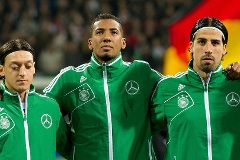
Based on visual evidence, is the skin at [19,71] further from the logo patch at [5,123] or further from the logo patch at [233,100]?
the logo patch at [233,100]

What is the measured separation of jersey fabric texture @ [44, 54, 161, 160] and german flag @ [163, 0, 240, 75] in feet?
9.80

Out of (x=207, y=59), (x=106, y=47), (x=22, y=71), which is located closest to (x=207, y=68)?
(x=207, y=59)

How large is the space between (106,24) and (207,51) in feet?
2.59

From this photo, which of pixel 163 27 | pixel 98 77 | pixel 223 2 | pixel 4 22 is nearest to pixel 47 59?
pixel 4 22

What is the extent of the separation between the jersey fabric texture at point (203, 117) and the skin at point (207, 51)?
5 cm

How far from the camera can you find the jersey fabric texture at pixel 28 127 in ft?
14.6

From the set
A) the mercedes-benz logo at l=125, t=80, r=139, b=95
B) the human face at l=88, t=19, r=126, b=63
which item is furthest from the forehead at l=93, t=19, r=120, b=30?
the mercedes-benz logo at l=125, t=80, r=139, b=95

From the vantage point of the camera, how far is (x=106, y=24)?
495 centimetres

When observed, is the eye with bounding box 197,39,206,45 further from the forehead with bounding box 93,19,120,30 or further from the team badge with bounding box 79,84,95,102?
the team badge with bounding box 79,84,95,102

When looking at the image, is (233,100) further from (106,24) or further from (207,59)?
(106,24)

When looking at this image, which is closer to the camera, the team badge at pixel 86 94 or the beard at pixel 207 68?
the beard at pixel 207 68

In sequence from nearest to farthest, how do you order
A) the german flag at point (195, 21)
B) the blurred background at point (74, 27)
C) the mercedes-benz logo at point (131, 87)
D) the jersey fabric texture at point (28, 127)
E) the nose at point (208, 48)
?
the jersey fabric texture at point (28, 127) < the nose at point (208, 48) < the mercedes-benz logo at point (131, 87) < the german flag at point (195, 21) < the blurred background at point (74, 27)

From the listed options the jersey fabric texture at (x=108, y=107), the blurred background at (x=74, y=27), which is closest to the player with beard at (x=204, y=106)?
the jersey fabric texture at (x=108, y=107)

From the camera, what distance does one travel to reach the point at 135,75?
4.98m
